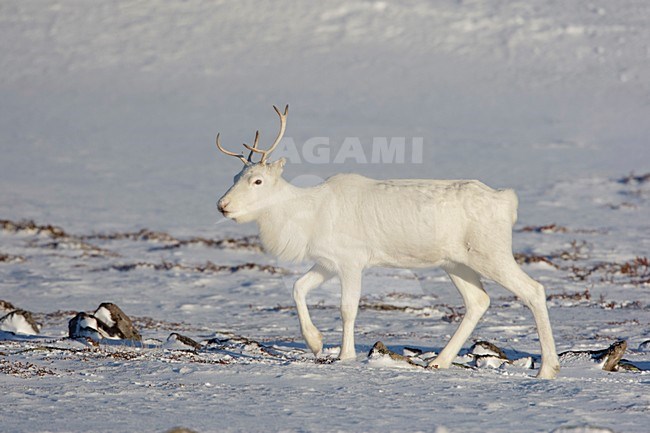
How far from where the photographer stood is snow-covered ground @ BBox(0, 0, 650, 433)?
7.21 m

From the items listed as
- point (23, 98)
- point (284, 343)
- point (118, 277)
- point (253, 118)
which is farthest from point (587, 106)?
point (284, 343)

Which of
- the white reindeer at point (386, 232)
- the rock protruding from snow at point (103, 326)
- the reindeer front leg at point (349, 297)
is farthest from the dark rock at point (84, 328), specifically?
the reindeer front leg at point (349, 297)

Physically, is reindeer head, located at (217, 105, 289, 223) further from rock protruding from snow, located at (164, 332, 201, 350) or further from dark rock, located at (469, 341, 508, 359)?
dark rock, located at (469, 341, 508, 359)

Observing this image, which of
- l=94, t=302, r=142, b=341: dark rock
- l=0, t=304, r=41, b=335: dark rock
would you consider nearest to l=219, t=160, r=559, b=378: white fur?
l=94, t=302, r=142, b=341: dark rock

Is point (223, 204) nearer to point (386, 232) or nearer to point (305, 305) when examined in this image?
point (305, 305)

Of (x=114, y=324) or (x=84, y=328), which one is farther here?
(x=114, y=324)

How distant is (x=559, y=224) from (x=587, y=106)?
55.4 ft

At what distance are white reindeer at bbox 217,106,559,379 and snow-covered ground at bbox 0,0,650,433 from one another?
2.07 feet

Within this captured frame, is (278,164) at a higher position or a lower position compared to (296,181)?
higher

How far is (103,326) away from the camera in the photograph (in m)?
10.5

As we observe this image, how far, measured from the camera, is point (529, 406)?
680cm

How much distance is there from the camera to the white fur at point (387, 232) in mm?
8859

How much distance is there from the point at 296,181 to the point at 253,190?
224 centimetres

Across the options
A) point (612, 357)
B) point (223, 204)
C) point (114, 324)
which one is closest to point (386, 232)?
point (223, 204)
